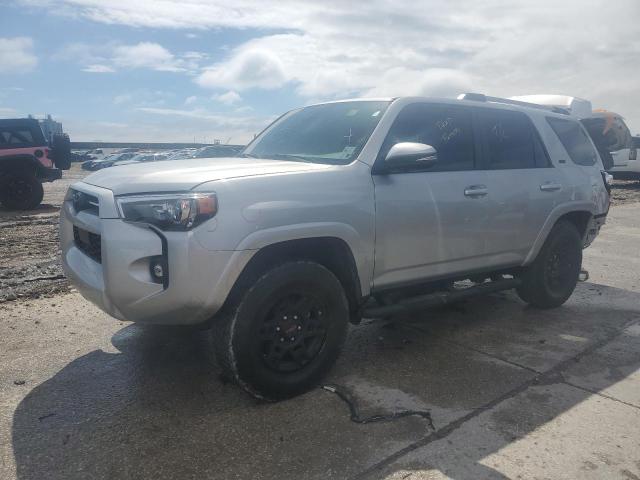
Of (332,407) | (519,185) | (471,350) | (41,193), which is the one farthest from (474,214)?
(41,193)

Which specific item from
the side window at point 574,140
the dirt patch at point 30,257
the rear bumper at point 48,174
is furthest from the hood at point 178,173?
the rear bumper at point 48,174

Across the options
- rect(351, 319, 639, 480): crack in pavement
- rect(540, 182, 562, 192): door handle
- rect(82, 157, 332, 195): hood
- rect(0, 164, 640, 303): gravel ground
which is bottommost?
rect(351, 319, 639, 480): crack in pavement

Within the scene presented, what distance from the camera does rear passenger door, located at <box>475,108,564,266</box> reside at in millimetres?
4277

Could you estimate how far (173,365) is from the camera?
374cm

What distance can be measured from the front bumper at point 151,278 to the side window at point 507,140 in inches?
94.2

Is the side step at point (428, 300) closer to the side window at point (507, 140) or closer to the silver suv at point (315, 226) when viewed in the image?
the silver suv at point (315, 226)

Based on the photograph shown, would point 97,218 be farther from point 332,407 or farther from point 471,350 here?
point 471,350

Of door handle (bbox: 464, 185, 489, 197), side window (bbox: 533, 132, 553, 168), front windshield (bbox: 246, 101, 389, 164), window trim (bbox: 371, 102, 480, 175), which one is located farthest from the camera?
side window (bbox: 533, 132, 553, 168)

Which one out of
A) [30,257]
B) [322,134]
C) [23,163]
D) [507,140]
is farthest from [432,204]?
[23,163]

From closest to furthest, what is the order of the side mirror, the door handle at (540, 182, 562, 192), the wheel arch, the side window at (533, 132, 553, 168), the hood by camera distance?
the hood < the wheel arch < the side mirror < the door handle at (540, 182, 562, 192) < the side window at (533, 132, 553, 168)

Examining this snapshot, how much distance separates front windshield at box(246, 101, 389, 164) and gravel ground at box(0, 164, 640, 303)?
269 centimetres

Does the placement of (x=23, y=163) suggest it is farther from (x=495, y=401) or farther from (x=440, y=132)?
(x=495, y=401)

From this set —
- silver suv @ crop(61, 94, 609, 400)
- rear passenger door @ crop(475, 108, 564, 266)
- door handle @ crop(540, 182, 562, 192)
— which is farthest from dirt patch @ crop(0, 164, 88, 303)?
door handle @ crop(540, 182, 562, 192)

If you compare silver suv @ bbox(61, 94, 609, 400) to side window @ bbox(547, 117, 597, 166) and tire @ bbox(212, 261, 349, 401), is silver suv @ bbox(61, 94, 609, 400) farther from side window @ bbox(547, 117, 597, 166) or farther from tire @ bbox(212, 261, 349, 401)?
side window @ bbox(547, 117, 597, 166)
